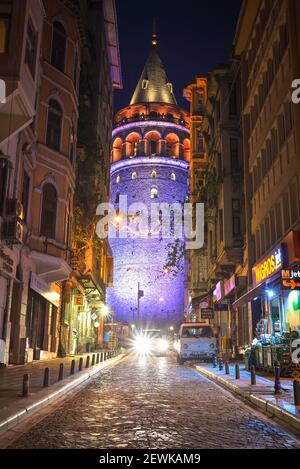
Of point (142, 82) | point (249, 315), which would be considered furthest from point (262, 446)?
Answer: point (142, 82)

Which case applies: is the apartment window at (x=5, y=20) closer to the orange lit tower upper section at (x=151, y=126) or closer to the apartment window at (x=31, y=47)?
the apartment window at (x=31, y=47)

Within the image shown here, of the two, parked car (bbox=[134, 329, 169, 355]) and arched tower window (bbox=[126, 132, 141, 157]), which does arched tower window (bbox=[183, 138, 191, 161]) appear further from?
parked car (bbox=[134, 329, 169, 355])

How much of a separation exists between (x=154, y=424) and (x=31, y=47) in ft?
49.9

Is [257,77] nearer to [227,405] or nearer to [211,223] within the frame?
[211,223]

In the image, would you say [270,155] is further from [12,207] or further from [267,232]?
[12,207]

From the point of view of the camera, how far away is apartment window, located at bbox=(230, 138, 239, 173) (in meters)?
32.7

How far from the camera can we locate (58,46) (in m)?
25.8

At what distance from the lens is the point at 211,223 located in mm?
38531

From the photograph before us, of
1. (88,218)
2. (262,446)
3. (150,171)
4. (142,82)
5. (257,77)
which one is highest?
(142,82)

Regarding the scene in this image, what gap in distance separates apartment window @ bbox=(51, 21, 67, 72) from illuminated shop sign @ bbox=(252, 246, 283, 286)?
13.4 m

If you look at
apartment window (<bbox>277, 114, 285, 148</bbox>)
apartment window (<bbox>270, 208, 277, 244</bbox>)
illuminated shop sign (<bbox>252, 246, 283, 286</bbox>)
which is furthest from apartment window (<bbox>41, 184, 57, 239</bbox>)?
apartment window (<bbox>277, 114, 285, 148</bbox>)

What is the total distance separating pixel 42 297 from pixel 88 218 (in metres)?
9.86

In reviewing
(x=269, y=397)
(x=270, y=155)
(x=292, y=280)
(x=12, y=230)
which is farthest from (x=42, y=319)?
(x=269, y=397)

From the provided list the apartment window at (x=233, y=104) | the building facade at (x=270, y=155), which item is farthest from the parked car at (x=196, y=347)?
the apartment window at (x=233, y=104)
